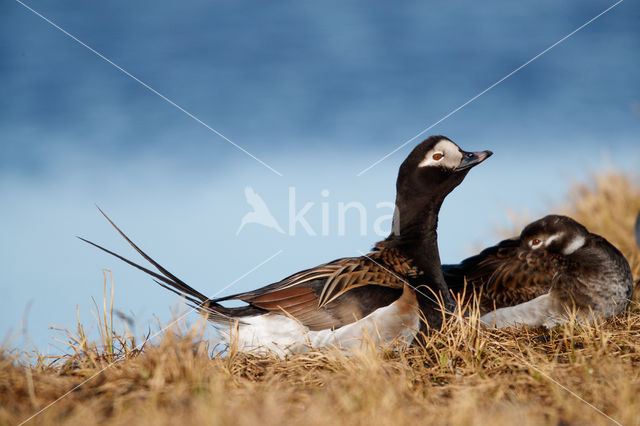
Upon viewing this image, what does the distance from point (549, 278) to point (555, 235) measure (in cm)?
43

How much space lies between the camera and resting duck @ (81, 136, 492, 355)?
13.0 ft

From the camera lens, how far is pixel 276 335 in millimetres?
4066

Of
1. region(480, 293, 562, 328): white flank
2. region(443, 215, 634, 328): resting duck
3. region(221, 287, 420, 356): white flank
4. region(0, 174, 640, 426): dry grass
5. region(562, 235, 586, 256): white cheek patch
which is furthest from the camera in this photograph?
region(562, 235, 586, 256): white cheek patch

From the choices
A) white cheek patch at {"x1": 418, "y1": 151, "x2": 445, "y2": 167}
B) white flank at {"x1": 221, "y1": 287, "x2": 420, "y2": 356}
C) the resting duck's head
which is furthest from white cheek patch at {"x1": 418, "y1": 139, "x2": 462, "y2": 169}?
the resting duck's head

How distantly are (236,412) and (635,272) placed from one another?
5.93 metres

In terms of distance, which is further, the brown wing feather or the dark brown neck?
the dark brown neck

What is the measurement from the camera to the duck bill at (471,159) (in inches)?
180

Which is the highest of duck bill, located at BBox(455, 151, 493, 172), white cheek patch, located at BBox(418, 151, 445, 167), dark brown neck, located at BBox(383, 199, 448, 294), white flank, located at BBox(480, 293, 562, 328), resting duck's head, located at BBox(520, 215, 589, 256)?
white cheek patch, located at BBox(418, 151, 445, 167)

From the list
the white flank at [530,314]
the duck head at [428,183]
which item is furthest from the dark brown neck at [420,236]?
the white flank at [530,314]

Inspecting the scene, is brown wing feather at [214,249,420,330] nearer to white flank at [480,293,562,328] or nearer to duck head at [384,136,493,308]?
duck head at [384,136,493,308]

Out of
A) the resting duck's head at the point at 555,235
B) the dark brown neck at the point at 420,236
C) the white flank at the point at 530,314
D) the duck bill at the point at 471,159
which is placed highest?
the duck bill at the point at 471,159

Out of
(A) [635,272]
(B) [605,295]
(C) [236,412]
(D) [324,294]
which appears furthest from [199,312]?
(A) [635,272]

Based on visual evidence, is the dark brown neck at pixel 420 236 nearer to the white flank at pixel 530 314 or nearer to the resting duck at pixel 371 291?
the resting duck at pixel 371 291

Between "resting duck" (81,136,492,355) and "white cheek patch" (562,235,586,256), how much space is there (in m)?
1.41
